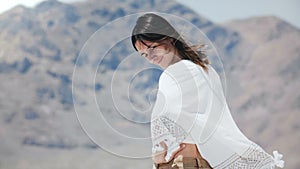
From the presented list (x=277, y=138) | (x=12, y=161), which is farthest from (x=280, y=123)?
(x=12, y=161)

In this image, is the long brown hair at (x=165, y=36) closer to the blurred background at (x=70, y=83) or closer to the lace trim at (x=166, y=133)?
the lace trim at (x=166, y=133)

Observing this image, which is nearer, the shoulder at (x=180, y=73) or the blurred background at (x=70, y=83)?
the shoulder at (x=180, y=73)

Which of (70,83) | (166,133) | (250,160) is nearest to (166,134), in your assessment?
(166,133)

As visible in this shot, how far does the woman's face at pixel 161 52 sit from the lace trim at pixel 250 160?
0.32 meters

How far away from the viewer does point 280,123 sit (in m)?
13.2

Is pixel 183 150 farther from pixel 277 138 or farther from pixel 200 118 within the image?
pixel 277 138

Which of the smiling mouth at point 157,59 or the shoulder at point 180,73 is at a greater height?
the smiling mouth at point 157,59

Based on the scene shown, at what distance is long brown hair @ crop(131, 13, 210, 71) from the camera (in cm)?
A: 157

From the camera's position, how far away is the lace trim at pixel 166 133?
4.94 feet

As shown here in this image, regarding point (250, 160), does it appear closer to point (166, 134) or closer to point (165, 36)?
point (166, 134)

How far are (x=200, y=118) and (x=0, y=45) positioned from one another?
43.5 feet

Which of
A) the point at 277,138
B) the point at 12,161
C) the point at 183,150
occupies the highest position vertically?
the point at 183,150

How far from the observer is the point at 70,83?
14680mm

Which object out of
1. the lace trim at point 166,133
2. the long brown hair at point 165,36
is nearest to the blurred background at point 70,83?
the long brown hair at point 165,36
